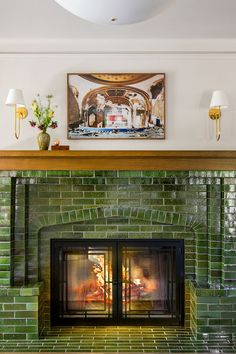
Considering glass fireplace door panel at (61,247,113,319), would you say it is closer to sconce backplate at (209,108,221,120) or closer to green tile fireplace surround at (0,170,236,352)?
green tile fireplace surround at (0,170,236,352)

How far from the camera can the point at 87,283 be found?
3568 mm

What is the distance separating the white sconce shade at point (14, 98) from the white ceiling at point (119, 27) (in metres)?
0.47

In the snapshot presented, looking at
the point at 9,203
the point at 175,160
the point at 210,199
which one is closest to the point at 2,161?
the point at 9,203

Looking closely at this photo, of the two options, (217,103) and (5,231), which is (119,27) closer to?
(217,103)

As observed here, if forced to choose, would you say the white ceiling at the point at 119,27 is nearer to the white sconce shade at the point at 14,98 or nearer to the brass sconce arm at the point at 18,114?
the white sconce shade at the point at 14,98

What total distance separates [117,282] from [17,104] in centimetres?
171

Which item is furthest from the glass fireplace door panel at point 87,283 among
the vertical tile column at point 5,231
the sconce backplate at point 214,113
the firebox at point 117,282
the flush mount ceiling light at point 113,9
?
the flush mount ceiling light at point 113,9

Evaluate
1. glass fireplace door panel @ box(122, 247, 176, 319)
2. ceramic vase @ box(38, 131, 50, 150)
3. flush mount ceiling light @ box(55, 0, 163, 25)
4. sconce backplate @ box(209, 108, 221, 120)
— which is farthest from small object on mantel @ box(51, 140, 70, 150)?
flush mount ceiling light @ box(55, 0, 163, 25)

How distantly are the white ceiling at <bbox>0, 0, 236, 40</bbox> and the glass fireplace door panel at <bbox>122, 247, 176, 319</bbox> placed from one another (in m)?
1.79

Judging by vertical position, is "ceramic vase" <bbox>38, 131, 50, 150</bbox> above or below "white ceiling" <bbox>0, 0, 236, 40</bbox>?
below

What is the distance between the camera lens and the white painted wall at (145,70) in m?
3.38

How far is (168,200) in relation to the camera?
11.3 ft

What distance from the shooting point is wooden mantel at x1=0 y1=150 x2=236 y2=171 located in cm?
310

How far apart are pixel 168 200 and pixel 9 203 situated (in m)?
1.30
